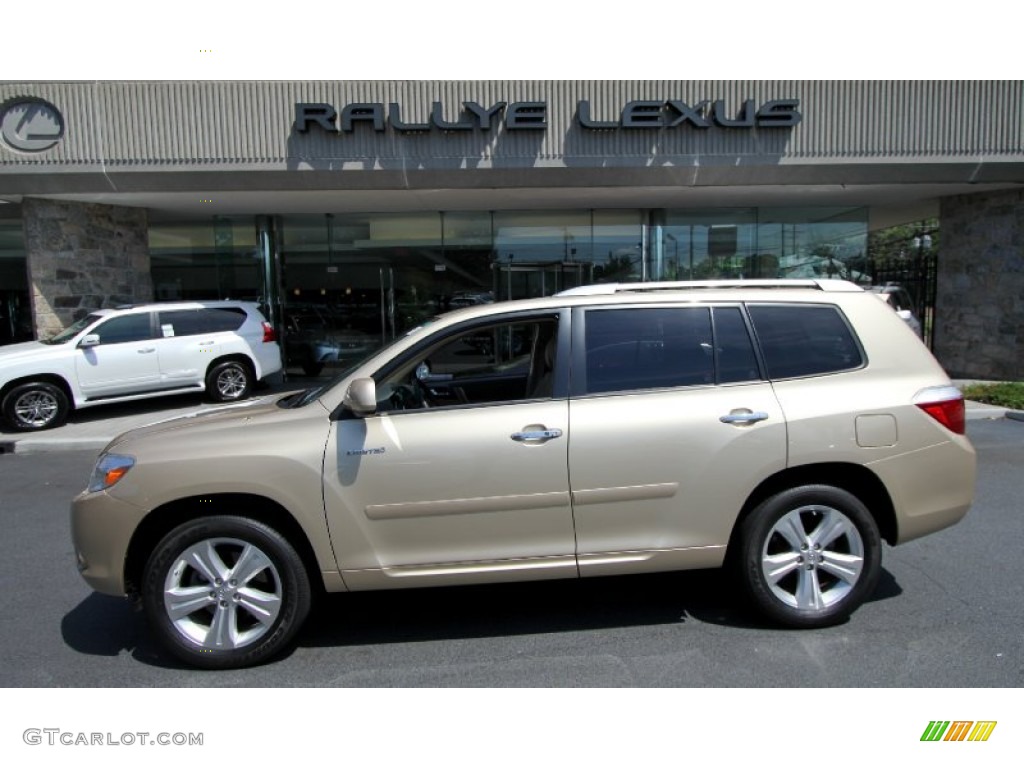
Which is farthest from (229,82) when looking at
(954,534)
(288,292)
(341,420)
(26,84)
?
(954,534)

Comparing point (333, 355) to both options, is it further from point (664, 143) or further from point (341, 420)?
point (341, 420)

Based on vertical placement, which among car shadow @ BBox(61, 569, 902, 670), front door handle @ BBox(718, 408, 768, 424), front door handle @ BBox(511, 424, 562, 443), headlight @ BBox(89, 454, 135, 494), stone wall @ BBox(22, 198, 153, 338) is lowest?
car shadow @ BBox(61, 569, 902, 670)

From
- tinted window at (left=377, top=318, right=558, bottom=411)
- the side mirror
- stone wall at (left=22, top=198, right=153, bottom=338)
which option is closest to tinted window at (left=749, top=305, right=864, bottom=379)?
tinted window at (left=377, top=318, right=558, bottom=411)

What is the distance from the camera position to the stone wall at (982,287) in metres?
12.5

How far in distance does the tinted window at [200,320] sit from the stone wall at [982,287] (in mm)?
13383

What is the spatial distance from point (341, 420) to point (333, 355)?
13.2 m

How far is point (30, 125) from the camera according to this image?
10.7 metres

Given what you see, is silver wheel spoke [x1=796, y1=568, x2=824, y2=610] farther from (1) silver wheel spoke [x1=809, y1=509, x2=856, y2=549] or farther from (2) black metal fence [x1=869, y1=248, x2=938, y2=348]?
(2) black metal fence [x1=869, y1=248, x2=938, y2=348]

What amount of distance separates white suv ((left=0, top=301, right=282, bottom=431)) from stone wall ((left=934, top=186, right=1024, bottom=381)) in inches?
510

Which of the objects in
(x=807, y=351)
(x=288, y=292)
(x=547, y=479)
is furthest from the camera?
(x=288, y=292)

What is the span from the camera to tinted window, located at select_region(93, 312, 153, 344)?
34.7 feet

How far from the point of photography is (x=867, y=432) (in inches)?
143

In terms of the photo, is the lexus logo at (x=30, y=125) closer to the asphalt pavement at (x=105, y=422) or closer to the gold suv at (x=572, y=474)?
the asphalt pavement at (x=105, y=422)
